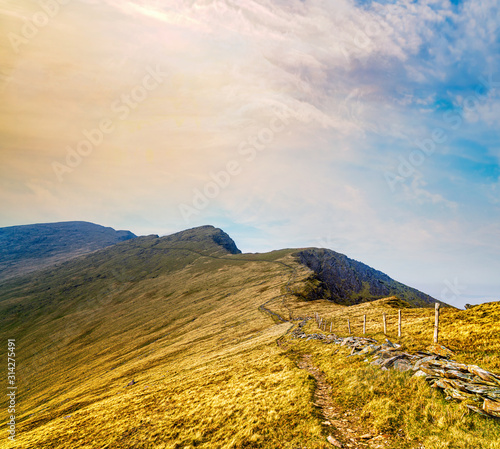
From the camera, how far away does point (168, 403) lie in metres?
26.4

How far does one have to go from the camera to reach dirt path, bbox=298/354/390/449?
11.5 metres

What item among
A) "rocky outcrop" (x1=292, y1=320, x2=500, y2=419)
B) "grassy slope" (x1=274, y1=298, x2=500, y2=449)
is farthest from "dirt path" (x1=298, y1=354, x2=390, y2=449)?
"rocky outcrop" (x1=292, y1=320, x2=500, y2=419)

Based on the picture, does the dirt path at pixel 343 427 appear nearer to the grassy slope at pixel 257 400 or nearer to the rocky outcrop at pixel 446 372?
the grassy slope at pixel 257 400

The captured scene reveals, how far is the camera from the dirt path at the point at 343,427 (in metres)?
11.5

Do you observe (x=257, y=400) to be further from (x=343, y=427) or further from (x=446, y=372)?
(x=446, y=372)

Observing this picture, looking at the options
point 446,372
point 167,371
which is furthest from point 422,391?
point 167,371

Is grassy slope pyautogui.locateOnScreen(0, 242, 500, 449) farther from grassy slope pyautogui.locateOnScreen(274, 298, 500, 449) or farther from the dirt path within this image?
the dirt path

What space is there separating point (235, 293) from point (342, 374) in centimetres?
10807

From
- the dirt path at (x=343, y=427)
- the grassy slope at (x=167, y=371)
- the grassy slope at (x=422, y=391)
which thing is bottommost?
the grassy slope at (x=167, y=371)

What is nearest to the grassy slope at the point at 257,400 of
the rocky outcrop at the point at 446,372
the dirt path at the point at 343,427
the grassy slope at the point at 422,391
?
the grassy slope at the point at 422,391

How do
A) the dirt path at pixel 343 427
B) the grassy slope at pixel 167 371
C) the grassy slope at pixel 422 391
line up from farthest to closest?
the grassy slope at pixel 167 371 < the dirt path at pixel 343 427 < the grassy slope at pixel 422 391

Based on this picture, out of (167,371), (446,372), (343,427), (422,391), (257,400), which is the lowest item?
(167,371)

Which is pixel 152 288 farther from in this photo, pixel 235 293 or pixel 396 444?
pixel 396 444

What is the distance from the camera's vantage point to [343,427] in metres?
13.2
